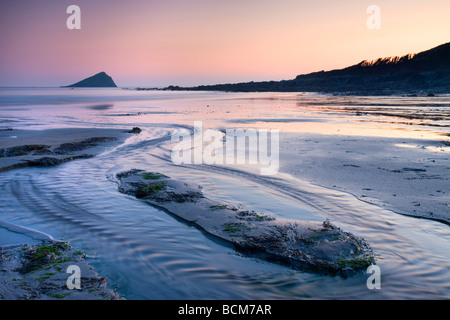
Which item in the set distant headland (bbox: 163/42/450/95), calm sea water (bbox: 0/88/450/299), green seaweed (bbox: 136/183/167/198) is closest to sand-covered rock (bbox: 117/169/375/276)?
green seaweed (bbox: 136/183/167/198)

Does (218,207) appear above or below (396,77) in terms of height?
below

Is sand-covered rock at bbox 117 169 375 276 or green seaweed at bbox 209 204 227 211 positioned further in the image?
green seaweed at bbox 209 204 227 211

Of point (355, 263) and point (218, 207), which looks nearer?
point (355, 263)

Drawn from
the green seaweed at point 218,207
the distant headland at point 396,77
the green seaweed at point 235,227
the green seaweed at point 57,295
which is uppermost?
the distant headland at point 396,77

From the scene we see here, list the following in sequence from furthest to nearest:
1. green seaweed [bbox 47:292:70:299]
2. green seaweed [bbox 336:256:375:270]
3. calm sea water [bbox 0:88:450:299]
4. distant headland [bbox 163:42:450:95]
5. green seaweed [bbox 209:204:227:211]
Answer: distant headland [bbox 163:42:450:95] < green seaweed [bbox 209:204:227:211] < green seaweed [bbox 336:256:375:270] < calm sea water [bbox 0:88:450:299] < green seaweed [bbox 47:292:70:299]

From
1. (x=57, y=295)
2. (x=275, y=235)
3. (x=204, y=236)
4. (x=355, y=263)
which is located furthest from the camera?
(x=204, y=236)

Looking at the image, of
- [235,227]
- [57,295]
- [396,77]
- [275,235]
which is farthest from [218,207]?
[396,77]

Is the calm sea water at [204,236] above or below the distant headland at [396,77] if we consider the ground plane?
below

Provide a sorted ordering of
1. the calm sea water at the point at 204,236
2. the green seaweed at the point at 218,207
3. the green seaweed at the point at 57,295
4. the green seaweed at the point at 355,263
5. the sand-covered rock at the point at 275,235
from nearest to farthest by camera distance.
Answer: the green seaweed at the point at 57,295 < the calm sea water at the point at 204,236 < the green seaweed at the point at 355,263 < the sand-covered rock at the point at 275,235 < the green seaweed at the point at 218,207

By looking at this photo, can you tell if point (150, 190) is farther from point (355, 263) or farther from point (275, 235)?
point (355, 263)

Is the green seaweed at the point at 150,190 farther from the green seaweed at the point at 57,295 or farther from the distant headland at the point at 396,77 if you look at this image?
the distant headland at the point at 396,77

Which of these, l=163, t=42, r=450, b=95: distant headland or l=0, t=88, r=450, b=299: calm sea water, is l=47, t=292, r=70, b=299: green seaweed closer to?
l=0, t=88, r=450, b=299: calm sea water

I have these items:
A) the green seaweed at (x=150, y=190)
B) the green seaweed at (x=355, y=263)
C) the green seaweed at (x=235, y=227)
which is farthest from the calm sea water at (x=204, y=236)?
the green seaweed at (x=235, y=227)
